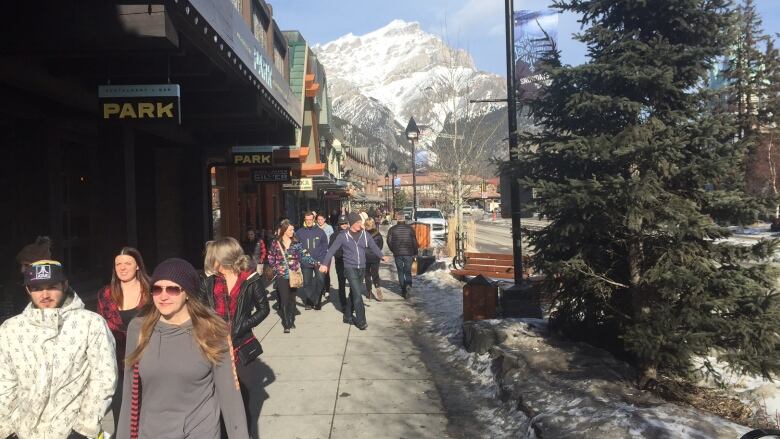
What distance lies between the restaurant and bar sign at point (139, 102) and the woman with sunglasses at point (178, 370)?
4258mm

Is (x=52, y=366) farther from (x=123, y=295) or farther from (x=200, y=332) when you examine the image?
(x=123, y=295)

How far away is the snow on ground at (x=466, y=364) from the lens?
503 cm

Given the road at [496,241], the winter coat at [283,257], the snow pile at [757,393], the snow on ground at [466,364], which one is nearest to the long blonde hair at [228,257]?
the snow on ground at [466,364]

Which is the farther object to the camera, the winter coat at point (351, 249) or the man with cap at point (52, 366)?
the winter coat at point (351, 249)

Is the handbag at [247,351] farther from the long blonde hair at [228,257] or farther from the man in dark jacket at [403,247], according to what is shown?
the man in dark jacket at [403,247]

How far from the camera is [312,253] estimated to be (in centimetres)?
995

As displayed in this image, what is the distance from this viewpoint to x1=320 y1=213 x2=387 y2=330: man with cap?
8711mm

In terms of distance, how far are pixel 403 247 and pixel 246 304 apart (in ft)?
24.4

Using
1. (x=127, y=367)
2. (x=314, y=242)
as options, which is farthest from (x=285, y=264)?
(x=127, y=367)

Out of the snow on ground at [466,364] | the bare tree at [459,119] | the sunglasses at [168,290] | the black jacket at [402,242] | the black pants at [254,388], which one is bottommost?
the snow on ground at [466,364]

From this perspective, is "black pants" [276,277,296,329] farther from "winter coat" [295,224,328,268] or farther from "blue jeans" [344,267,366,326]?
"winter coat" [295,224,328,268]

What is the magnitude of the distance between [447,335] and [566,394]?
3.36 m

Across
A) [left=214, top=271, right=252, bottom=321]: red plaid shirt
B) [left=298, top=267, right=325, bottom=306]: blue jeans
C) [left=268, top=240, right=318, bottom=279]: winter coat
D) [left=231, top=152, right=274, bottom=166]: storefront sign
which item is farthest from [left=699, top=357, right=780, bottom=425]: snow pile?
[left=231, top=152, right=274, bottom=166]: storefront sign

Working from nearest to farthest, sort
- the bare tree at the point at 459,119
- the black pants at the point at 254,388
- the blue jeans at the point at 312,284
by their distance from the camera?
1. the black pants at the point at 254,388
2. the blue jeans at the point at 312,284
3. the bare tree at the point at 459,119
